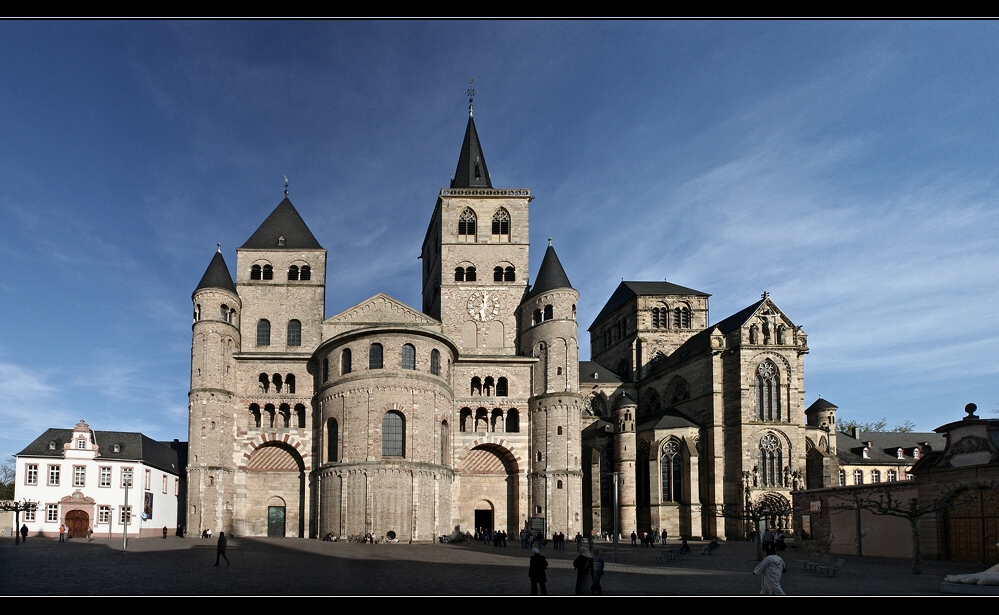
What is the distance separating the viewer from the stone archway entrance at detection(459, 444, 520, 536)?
177 feet

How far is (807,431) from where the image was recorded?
6506 cm

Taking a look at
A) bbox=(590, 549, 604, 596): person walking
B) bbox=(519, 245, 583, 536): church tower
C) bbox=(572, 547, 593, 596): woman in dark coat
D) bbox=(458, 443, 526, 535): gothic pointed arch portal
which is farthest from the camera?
bbox=(458, 443, 526, 535): gothic pointed arch portal

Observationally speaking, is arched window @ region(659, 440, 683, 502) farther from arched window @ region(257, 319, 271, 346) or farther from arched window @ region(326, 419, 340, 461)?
arched window @ region(257, 319, 271, 346)

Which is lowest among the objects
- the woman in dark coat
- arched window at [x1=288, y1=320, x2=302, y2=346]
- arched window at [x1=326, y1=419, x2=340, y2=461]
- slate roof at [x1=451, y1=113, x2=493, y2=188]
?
the woman in dark coat

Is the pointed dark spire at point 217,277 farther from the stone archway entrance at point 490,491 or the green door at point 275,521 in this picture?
the stone archway entrance at point 490,491

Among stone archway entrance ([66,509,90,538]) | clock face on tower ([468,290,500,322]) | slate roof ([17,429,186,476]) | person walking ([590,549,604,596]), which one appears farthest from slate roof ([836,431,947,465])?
person walking ([590,549,604,596])

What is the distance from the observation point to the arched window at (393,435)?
159ft

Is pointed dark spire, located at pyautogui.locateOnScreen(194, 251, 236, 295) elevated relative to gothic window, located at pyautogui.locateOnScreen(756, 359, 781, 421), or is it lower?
elevated

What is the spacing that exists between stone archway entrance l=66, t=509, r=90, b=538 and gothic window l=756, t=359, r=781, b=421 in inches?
1875

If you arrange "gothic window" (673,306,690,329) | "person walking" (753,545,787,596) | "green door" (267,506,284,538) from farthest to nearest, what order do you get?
"gothic window" (673,306,690,329) → "green door" (267,506,284,538) → "person walking" (753,545,787,596)

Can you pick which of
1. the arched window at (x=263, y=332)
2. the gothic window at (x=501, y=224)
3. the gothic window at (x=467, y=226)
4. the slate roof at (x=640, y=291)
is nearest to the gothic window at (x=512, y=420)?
the gothic window at (x=467, y=226)

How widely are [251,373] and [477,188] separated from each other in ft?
72.7
